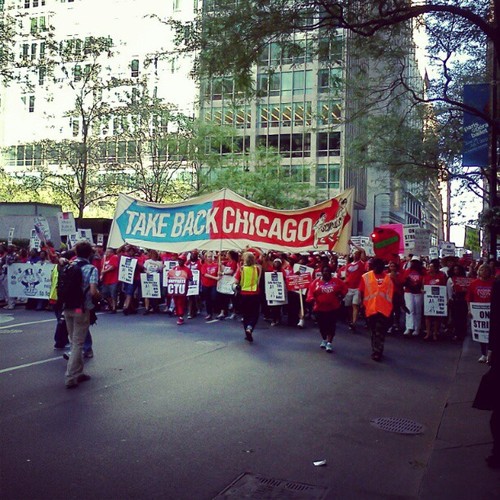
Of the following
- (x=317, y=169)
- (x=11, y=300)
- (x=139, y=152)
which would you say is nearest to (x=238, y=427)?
(x=11, y=300)

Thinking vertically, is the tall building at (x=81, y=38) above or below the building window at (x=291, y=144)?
above

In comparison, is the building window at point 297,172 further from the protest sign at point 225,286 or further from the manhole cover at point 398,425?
the manhole cover at point 398,425

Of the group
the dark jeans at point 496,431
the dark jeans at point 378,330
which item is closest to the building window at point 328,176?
the dark jeans at point 378,330

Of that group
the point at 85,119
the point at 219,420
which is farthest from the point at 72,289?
the point at 85,119

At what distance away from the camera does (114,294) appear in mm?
16578

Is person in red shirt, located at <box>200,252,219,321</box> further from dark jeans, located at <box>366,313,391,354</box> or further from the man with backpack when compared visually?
the man with backpack

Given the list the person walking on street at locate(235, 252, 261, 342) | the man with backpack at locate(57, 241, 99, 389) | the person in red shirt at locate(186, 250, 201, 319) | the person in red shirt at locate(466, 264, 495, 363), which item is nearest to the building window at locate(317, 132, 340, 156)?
the person in red shirt at locate(186, 250, 201, 319)

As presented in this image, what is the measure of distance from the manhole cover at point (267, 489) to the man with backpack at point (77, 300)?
363 cm

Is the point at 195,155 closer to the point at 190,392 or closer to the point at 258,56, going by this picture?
the point at 258,56

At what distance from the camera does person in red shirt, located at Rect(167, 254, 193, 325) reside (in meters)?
15.1

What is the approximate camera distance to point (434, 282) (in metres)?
13.6

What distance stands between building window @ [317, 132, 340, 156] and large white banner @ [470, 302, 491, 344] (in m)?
47.7

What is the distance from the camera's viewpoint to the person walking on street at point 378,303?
10281 mm

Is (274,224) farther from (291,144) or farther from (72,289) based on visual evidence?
(291,144)
